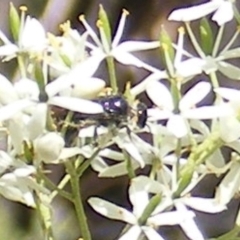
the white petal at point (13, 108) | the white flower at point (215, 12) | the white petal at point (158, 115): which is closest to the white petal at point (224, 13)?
the white flower at point (215, 12)

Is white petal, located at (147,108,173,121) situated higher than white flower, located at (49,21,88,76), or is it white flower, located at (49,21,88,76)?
white flower, located at (49,21,88,76)

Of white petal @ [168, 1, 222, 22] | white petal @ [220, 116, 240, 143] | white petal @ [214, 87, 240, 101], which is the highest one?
white petal @ [168, 1, 222, 22]

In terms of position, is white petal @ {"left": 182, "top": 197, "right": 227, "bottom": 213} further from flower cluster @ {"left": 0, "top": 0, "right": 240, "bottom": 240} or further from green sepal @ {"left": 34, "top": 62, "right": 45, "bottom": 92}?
green sepal @ {"left": 34, "top": 62, "right": 45, "bottom": 92}

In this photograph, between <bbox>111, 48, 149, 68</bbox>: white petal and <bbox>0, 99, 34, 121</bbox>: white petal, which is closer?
<bbox>0, 99, 34, 121</bbox>: white petal

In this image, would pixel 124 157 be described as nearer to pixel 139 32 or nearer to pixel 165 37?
pixel 165 37

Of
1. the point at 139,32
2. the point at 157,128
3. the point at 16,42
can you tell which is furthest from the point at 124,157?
the point at 139,32

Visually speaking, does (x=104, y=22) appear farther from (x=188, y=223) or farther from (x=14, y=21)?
(x=188, y=223)

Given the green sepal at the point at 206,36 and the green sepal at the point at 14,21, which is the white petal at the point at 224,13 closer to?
the green sepal at the point at 206,36

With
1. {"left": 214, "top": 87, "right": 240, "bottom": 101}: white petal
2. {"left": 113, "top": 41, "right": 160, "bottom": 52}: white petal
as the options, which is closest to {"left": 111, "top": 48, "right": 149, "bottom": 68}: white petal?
{"left": 113, "top": 41, "right": 160, "bottom": 52}: white petal
